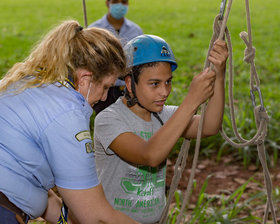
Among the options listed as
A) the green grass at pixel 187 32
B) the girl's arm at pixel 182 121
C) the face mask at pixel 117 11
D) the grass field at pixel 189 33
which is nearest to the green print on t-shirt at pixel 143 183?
the girl's arm at pixel 182 121

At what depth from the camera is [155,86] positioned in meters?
2.19

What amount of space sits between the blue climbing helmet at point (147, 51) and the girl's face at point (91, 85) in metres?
0.31

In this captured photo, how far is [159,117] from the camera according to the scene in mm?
2348

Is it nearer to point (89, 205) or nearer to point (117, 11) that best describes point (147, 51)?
point (89, 205)

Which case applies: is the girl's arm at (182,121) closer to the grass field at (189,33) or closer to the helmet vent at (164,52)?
the helmet vent at (164,52)

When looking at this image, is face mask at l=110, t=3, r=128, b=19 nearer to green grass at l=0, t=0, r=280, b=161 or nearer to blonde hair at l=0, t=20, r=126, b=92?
green grass at l=0, t=0, r=280, b=161

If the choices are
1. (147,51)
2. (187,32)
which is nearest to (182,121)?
(147,51)

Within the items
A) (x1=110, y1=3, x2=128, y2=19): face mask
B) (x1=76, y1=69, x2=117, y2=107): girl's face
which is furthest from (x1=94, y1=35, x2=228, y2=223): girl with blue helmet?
(x1=110, y1=3, x2=128, y2=19): face mask

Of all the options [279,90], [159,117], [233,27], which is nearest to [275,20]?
[233,27]

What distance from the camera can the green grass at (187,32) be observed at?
5052 millimetres

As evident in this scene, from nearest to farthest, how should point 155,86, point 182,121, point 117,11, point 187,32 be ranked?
point 182,121
point 155,86
point 117,11
point 187,32

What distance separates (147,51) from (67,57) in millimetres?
513

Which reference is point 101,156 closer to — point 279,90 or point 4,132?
point 4,132

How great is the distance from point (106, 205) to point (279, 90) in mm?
4583
